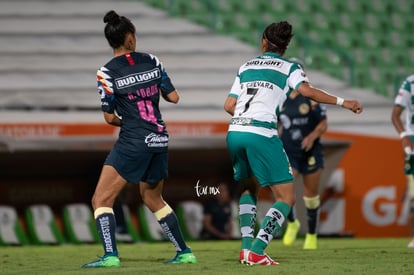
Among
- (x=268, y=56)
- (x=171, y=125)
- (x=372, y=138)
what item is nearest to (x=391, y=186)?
(x=372, y=138)

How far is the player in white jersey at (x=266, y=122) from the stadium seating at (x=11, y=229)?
26.4 ft

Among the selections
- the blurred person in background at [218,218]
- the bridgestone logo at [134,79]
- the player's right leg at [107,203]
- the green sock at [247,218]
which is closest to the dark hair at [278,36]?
the bridgestone logo at [134,79]

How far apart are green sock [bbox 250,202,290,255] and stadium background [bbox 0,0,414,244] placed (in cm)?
751

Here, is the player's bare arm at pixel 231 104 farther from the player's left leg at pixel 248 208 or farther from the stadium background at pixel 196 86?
the stadium background at pixel 196 86

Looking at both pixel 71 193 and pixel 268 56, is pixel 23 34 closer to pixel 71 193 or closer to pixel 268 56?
pixel 71 193

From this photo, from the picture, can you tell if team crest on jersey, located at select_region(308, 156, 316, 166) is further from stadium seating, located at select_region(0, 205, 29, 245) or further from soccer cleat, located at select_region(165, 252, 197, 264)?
stadium seating, located at select_region(0, 205, 29, 245)

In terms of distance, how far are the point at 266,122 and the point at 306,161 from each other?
3908 millimetres

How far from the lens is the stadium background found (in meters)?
16.2

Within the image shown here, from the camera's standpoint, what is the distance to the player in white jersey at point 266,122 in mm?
8133

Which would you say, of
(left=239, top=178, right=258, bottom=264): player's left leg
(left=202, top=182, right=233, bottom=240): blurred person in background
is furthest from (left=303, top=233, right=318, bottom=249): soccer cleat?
(left=202, top=182, right=233, bottom=240): blurred person in background

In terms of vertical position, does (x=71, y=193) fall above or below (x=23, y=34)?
below

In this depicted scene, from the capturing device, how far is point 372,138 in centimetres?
1727

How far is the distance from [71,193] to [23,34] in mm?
4494

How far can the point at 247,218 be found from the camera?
8547 mm
